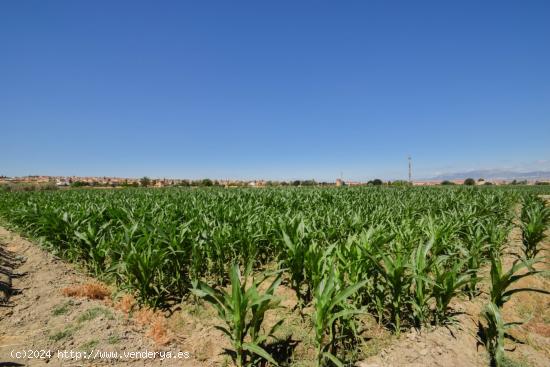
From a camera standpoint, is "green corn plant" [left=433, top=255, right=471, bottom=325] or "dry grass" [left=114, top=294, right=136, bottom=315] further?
"dry grass" [left=114, top=294, right=136, bottom=315]

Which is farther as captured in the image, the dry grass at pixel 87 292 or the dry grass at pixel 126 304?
the dry grass at pixel 87 292

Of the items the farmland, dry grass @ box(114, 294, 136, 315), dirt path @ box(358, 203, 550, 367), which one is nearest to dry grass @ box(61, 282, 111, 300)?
the farmland

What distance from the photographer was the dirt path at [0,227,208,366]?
2.82 metres

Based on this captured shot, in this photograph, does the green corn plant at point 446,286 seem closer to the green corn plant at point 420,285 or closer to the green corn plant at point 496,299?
the green corn plant at point 420,285

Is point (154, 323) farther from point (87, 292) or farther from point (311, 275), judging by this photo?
point (311, 275)

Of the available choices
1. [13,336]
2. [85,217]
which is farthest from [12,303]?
[85,217]

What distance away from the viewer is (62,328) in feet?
10.9

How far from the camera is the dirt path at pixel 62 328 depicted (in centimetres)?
282

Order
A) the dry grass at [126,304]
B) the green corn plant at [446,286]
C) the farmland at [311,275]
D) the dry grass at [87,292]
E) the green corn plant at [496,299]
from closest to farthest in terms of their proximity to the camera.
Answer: the farmland at [311,275], the green corn plant at [496,299], the green corn plant at [446,286], the dry grass at [126,304], the dry grass at [87,292]

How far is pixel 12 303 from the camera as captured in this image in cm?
404

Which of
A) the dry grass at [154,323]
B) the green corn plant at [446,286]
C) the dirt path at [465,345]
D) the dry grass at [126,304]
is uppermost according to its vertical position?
the green corn plant at [446,286]

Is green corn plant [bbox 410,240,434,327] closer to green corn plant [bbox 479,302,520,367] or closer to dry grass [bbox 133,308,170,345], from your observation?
green corn plant [bbox 479,302,520,367]

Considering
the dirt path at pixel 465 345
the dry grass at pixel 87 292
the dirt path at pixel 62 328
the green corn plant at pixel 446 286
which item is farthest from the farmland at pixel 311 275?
the dirt path at pixel 62 328

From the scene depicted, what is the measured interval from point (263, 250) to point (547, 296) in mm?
4620
